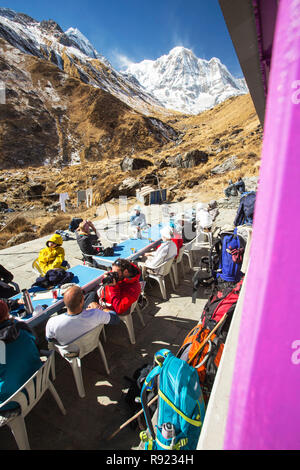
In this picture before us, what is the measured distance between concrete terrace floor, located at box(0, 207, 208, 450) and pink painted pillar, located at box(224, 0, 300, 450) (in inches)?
65.7

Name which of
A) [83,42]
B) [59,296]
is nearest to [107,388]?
[59,296]

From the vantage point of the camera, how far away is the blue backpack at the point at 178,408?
1.32m

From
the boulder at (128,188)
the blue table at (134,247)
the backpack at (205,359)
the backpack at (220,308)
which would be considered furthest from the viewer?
the boulder at (128,188)

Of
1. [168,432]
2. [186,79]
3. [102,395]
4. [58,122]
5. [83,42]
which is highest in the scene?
[83,42]

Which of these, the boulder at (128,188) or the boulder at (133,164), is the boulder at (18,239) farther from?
the boulder at (133,164)

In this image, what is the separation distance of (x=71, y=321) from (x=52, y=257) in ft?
6.21

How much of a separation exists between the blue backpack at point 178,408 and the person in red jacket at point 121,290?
50.3 inches

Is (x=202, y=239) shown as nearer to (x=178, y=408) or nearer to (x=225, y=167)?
(x=178, y=408)

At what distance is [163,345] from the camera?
8.95 ft

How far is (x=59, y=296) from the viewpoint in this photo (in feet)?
8.59

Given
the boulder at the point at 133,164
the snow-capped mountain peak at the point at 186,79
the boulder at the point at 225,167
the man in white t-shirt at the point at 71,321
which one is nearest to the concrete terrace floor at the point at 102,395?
the man in white t-shirt at the point at 71,321
